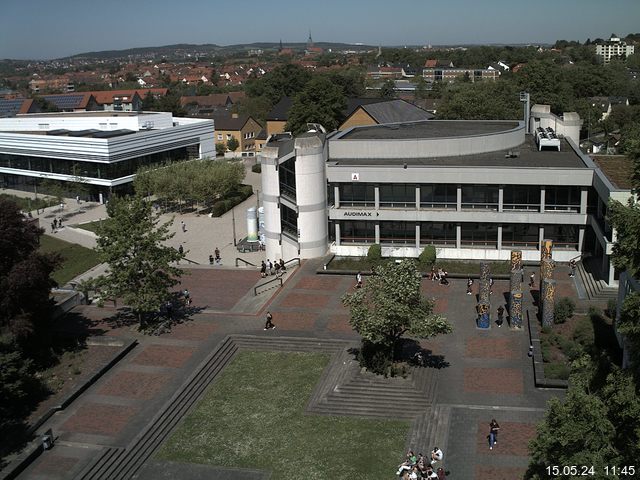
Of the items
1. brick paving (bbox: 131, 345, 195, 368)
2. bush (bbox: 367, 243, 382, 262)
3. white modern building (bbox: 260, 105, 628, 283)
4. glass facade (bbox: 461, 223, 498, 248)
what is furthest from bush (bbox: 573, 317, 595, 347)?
brick paving (bbox: 131, 345, 195, 368)

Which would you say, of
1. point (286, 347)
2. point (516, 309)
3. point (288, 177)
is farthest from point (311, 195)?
point (516, 309)

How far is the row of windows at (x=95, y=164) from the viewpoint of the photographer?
8269 cm

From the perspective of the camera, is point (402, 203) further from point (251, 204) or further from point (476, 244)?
point (251, 204)

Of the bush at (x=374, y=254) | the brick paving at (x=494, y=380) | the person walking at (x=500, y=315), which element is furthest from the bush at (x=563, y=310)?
the bush at (x=374, y=254)

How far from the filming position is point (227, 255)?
5812 cm

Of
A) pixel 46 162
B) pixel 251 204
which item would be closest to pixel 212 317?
pixel 251 204

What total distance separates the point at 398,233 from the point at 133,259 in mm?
21145

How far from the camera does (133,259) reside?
38094 millimetres

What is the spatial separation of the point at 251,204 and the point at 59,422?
48.2m

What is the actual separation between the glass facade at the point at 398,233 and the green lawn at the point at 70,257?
22.4m

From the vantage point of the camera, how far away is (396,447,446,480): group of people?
25062mm

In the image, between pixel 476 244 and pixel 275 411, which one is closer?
pixel 275 411

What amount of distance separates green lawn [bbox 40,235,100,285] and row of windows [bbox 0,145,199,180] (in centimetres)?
1693

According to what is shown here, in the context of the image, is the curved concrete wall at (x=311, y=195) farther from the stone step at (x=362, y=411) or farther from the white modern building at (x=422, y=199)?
the stone step at (x=362, y=411)
